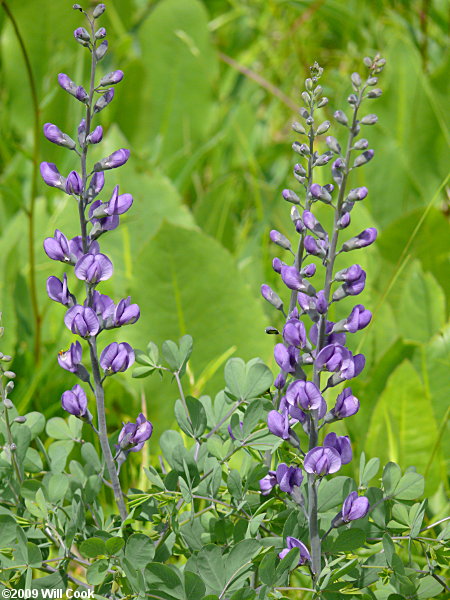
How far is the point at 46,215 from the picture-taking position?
6.57 feet

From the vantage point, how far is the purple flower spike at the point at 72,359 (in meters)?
0.85

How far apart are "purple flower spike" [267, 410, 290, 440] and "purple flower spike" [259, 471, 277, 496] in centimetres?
10

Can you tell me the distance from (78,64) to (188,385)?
1.09 m

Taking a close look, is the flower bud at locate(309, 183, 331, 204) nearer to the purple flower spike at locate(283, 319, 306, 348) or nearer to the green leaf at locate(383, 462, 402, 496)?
the purple flower spike at locate(283, 319, 306, 348)

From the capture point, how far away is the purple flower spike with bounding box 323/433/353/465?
0.83 metres

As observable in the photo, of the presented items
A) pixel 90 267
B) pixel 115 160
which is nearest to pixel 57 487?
pixel 90 267

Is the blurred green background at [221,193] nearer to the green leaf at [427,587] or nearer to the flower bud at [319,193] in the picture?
the green leaf at [427,587]

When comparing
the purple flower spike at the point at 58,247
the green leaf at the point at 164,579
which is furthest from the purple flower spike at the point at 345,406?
the purple flower spike at the point at 58,247

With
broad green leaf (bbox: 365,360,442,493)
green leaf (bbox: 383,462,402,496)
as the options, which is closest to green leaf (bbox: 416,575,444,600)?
green leaf (bbox: 383,462,402,496)

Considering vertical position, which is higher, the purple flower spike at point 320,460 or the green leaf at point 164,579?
the purple flower spike at point 320,460

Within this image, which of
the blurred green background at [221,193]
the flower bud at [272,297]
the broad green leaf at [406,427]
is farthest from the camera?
the blurred green background at [221,193]

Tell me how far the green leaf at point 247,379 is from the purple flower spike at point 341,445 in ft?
0.49

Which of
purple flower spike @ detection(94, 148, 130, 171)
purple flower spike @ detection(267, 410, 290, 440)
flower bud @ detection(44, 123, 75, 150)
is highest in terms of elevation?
flower bud @ detection(44, 123, 75, 150)

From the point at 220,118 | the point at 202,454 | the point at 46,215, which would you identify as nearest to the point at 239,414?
the point at 202,454
